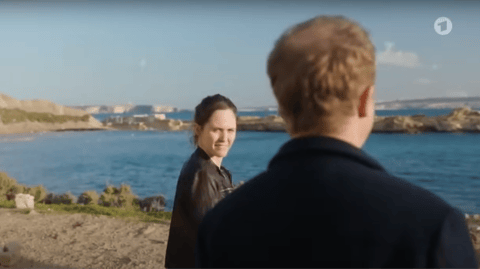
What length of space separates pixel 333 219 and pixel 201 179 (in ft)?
5.67

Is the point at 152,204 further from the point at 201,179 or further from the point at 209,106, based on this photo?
the point at 201,179

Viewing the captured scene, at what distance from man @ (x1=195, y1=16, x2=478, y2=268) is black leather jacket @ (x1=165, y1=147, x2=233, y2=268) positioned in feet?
4.53

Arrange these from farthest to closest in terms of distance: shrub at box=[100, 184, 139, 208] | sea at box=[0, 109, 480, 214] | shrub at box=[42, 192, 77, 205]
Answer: sea at box=[0, 109, 480, 214], shrub at box=[42, 192, 77, 205], shrub at box=[100, 184, 139, 208]

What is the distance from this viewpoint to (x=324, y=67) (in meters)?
1.08

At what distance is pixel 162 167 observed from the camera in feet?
119

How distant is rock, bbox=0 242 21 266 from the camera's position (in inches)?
234

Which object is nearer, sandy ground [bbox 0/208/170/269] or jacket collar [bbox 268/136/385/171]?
jacket collar [bbox 268/136/385/171]

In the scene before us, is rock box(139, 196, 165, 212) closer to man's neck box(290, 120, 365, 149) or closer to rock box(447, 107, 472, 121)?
man's neck box(290, 120, 365, 149)

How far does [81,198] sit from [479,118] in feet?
247

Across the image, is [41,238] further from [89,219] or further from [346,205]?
[346,205]

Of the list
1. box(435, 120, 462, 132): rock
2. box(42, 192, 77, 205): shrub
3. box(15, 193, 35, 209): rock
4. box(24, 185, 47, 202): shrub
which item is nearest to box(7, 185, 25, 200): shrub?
box(24, 185, 47, 202): shrub

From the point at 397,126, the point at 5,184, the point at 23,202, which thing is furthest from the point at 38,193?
the point at 397,126

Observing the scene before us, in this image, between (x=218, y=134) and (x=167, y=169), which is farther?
(x=167, y=169)

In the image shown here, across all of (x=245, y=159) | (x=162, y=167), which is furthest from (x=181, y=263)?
(x=245, y=159)
